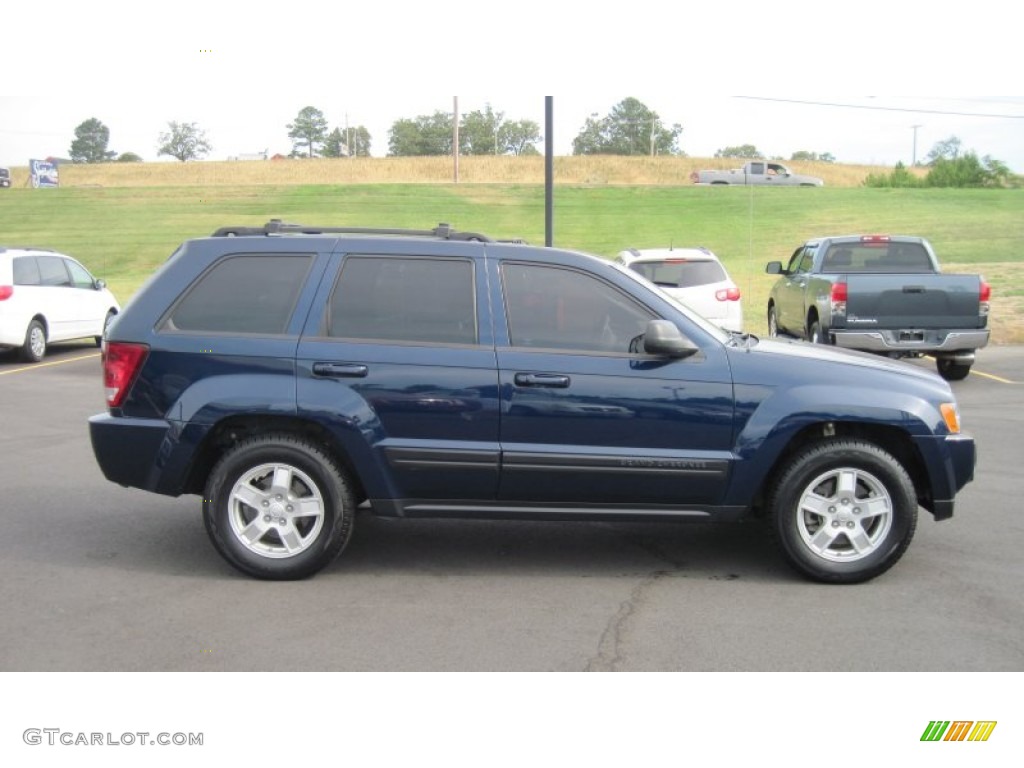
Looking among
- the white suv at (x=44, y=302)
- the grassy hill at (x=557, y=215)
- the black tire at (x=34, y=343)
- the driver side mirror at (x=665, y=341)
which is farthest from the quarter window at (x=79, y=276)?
the driver side mirror at (x=665, y=341)

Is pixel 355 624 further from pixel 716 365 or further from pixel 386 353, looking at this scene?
pixel 716 365

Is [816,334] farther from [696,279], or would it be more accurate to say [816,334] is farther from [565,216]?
[565,216]

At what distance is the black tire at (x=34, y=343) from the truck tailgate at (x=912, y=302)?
11365 millimetres

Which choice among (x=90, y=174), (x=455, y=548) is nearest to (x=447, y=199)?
(x=90, y=174)

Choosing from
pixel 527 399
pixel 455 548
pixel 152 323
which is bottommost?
pixel 455 548

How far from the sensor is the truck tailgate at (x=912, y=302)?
12859mm

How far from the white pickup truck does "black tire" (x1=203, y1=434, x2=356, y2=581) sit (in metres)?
49.2

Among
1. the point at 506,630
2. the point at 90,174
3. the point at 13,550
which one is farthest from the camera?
the point at 90,174

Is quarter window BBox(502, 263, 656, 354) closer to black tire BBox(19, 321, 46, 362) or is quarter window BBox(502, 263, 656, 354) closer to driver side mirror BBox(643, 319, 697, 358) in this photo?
driver side mirror BBox(643, 319, 697, 358)

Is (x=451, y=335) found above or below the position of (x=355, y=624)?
above

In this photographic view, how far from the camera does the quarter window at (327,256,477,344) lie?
19.0 ft

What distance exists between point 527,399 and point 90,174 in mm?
61813
